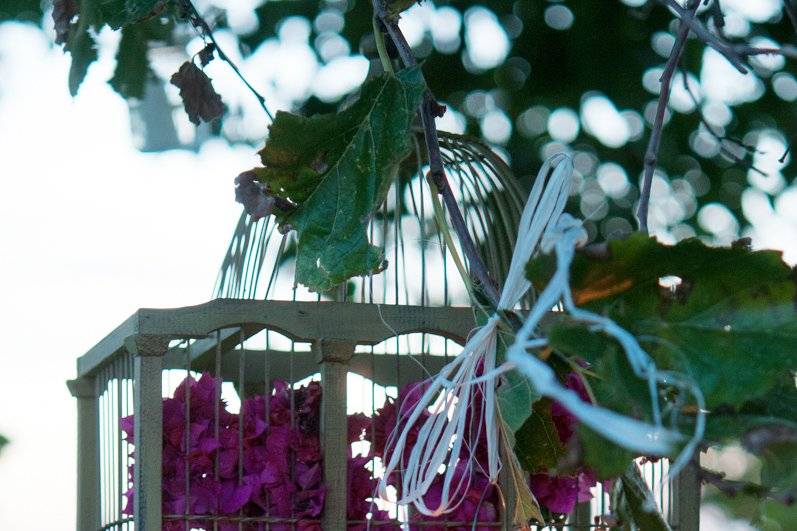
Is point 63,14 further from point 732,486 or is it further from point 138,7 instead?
point 732,486

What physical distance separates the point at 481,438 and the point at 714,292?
1.54 feet

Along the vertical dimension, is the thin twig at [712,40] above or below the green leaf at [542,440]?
above

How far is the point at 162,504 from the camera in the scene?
774mm

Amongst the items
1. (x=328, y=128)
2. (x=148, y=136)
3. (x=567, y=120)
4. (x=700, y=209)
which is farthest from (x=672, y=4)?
(x=700, y=209)

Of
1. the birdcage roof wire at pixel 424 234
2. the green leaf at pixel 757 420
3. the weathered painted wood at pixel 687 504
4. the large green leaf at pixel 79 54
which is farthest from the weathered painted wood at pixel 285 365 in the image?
the green leaf at pixel 757 420

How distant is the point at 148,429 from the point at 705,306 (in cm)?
51

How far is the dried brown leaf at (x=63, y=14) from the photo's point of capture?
731 mm

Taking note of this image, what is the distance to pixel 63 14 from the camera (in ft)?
2.41

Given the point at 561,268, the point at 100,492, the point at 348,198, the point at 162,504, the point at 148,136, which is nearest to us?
the point at 561,268

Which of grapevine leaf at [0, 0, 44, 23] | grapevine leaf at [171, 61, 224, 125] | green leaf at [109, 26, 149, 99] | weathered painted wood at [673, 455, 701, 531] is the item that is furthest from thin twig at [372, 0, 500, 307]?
grapevine leaf at [0, 0, 44, 23]

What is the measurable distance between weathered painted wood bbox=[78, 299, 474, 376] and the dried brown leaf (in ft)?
0.64

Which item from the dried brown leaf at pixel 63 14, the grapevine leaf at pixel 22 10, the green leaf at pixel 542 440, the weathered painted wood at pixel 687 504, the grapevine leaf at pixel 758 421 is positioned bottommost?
the weathered painted wood at pixel 687 504

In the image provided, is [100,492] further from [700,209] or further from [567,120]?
[700,209]

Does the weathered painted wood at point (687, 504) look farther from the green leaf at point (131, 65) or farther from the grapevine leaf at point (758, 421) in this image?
the green leaf at point (131, 65)
